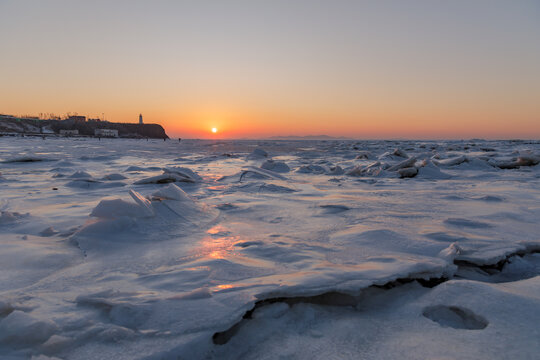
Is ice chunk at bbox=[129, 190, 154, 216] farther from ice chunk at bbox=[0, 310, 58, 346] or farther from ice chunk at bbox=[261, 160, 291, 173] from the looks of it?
ice chunk at bbox=[261, 160, 291, 173]

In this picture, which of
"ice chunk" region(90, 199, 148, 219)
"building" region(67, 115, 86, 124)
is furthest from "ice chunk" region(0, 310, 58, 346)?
"building" region(67, 115, 86, 124)

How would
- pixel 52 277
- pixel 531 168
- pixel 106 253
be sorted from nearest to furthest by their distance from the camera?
pixel 52 277 → pixel 106 253 → pixel 531 168

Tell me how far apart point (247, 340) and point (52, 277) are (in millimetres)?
933

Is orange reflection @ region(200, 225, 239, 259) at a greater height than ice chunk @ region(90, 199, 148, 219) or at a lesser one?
lesser

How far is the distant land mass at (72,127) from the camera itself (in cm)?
6881

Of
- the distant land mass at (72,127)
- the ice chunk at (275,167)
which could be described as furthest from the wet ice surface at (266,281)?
the distant land mass at (72,127)

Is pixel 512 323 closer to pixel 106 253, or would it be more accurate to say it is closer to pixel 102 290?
pixel 102 290

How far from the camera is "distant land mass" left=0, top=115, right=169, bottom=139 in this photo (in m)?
68.8

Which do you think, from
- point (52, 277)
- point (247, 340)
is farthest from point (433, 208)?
point (52, 277)

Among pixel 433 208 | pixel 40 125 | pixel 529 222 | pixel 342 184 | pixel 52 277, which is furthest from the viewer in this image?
pixel 40 125

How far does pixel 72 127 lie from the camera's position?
7844cm

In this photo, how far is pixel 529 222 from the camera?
2107 mm

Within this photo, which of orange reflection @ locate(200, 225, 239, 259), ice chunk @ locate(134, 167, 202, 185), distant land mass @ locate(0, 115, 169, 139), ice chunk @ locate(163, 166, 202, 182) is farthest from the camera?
distant land mass @ locate(0, 115, 169, 139)

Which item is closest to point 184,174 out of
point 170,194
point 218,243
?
point 170,194
